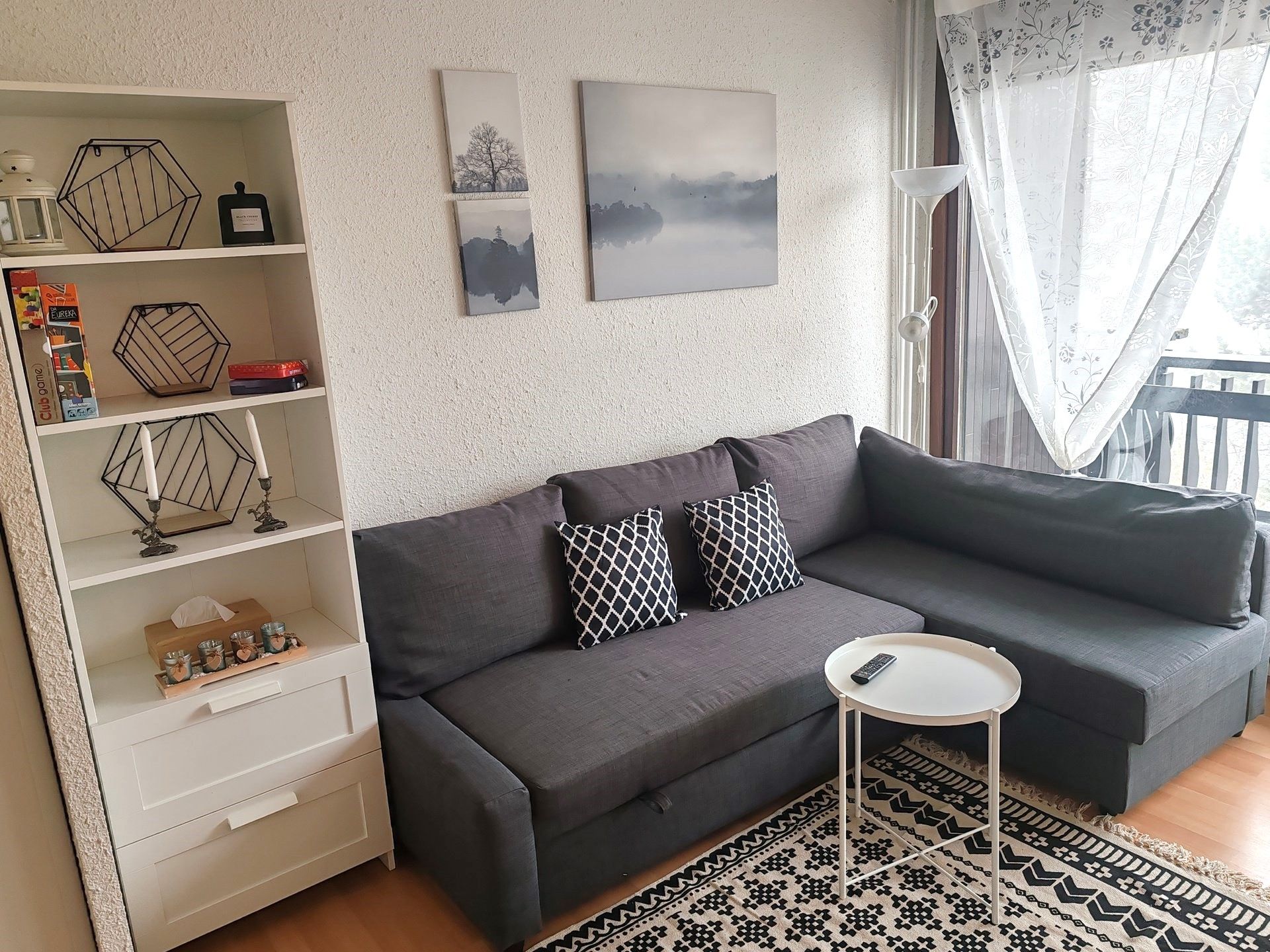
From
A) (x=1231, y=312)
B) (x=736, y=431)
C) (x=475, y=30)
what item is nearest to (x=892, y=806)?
(x=736, y=431)

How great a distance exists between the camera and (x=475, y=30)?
2.68 metres

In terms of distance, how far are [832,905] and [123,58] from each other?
2.52m

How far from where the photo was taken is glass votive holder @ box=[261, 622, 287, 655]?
2.21 m

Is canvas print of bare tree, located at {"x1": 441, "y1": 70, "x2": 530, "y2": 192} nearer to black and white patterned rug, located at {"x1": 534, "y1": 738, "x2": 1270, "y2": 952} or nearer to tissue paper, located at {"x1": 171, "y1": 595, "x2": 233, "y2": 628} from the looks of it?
tissue paper, located at {"x1": 171, "y1": 595, "x2": 233, "y2": 628}

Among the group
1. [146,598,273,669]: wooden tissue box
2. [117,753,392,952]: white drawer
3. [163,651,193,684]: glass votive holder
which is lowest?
[117,753,392,952]: white drawer

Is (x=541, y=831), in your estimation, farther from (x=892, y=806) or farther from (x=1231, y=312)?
(x=1231, y=312)

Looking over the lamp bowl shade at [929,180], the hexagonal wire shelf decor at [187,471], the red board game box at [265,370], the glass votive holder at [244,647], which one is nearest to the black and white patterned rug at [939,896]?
the glass votive holder at [244,647]

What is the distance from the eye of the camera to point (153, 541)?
2.09 metres

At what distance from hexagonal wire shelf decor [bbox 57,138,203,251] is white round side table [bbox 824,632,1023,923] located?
1891 millimetres

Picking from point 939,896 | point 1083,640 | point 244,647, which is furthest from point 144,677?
point 1083,640

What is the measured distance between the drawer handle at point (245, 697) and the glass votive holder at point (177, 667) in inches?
3.3

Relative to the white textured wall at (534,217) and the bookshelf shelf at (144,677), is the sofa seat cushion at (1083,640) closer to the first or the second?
the white textured wall at (534,217)

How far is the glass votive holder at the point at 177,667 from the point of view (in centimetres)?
209

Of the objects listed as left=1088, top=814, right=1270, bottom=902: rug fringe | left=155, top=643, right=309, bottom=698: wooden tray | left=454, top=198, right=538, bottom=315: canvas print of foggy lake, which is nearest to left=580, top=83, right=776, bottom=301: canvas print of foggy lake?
left=454, top=198, right=538, bottom=315: canvas print of foggy lake
